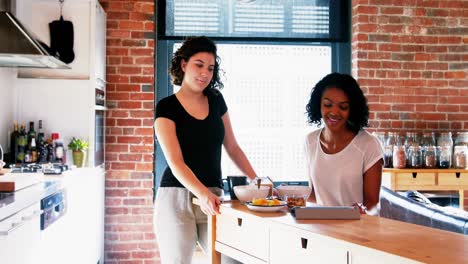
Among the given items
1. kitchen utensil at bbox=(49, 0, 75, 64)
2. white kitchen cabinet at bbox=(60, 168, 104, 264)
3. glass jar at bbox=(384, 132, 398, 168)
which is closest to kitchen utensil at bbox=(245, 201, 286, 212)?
white kitchen cabinet at bbox=(60, 168, 104, 264)

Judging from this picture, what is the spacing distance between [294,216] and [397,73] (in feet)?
10.4

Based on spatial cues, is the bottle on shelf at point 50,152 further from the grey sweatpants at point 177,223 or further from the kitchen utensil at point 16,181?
the grey sweatpants at point 177,223

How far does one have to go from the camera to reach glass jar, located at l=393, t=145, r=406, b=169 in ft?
15.3

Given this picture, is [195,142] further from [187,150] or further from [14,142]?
[14,142]

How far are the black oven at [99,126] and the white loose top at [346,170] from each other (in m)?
2.07

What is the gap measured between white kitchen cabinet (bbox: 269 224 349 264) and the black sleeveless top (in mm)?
660

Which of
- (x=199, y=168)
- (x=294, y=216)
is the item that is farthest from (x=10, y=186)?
(x=294, y=216)

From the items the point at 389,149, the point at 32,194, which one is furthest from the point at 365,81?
the point at 32,194

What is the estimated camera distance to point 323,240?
1.73 meters

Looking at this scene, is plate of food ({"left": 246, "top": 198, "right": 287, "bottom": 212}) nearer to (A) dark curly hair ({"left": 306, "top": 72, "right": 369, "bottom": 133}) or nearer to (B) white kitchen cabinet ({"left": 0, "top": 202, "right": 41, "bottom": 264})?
(A) dark curly hair ({"left": 306, "top": 72, "right": 369, "bottom": 133})

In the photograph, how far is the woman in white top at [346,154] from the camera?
8.20 feet

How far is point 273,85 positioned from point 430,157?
147 cm

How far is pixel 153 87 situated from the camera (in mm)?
4625

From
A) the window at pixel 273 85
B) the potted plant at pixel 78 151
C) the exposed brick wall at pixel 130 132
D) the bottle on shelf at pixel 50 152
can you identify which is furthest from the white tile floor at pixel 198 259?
the bottle on shelf at pixel 50 152
